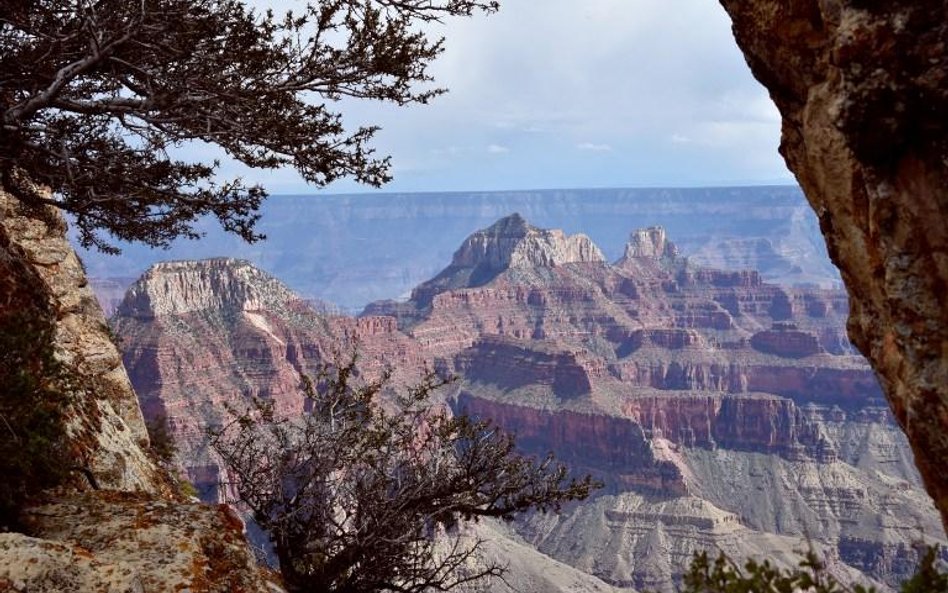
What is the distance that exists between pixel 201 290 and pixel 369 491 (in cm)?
9790

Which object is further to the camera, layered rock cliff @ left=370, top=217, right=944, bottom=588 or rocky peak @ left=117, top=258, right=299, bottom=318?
layered rock cliff @ left=370, top=217, right=944, bottom=588

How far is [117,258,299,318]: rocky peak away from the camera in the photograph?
9619cm

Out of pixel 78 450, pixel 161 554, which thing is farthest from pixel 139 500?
pixel 78 450

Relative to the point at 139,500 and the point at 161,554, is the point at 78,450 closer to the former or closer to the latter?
the point at 139,500

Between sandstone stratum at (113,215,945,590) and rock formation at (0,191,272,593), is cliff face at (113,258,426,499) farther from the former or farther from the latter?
rock formation at (0,191,272,593)

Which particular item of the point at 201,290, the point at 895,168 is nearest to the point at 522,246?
the point at 201,290

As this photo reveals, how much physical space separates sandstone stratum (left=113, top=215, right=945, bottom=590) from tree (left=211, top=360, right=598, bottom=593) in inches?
2001

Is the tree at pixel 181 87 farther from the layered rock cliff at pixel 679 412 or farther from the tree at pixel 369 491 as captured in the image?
the layered rock cliff at pixel 679 412

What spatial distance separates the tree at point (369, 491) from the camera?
9961 millimetres

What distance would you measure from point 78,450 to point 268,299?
342 feet

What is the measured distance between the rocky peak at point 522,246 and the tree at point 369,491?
588 feet

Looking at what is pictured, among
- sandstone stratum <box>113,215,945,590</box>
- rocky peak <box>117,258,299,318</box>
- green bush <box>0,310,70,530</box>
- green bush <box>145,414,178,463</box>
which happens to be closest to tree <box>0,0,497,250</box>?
green bush <box>0,310,70,530</box>

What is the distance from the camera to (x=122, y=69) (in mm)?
9367

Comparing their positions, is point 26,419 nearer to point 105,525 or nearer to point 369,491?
point 105,525
